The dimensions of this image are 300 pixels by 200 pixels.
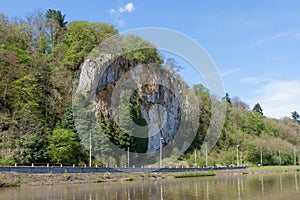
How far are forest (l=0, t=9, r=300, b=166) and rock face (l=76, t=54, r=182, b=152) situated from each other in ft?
11.1

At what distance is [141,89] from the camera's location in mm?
74625

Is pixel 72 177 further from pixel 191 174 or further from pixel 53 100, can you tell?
pixel 53 100

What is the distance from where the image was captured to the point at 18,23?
71.6 metres

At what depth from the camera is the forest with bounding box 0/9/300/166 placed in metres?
49.2

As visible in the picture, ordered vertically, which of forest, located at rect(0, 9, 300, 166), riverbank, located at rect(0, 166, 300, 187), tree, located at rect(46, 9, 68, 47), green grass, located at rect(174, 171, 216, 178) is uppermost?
tree, located at rect(46, 9, 68, 47)

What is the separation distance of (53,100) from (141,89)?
1993cm

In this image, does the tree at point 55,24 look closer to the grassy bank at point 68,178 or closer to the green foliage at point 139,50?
the green foliage at point 139,50

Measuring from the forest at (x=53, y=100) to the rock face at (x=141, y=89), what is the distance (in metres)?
3.39

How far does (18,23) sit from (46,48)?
24.6 feet

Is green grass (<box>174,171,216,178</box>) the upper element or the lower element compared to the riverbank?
lower

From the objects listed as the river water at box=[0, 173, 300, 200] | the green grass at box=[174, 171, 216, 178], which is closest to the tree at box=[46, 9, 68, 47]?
→ the green grass at box=[174, 171, 216, 178]

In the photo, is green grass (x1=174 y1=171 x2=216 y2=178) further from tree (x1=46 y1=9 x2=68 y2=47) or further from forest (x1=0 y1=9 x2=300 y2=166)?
tree (x1=46 y1=9 x2=68 y2=47)

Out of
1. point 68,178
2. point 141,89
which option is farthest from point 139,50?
point 68,178

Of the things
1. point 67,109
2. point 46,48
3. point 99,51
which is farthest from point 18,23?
point 67,109
